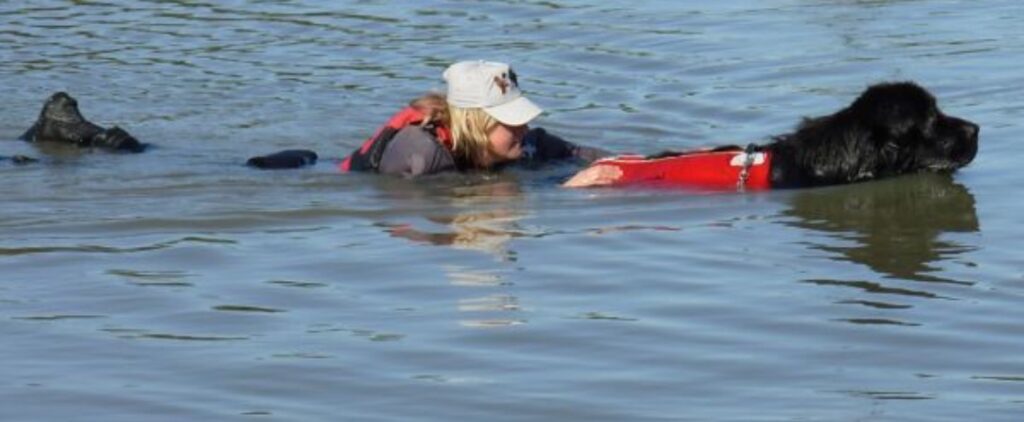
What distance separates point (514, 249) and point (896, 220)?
171cm

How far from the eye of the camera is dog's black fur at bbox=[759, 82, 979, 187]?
959 cm

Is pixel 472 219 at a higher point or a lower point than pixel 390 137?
lower

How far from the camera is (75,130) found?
36.9 ft

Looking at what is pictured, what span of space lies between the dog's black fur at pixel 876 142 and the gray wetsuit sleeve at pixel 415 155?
142 cm

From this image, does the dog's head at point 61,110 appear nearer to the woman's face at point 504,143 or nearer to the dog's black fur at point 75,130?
the dog's black fur at point 75,130

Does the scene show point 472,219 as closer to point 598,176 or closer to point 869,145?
point 598,176

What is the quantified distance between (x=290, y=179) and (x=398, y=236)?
5.51 feet

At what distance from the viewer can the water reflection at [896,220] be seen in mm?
8297

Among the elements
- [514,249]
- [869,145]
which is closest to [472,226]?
[514,249]

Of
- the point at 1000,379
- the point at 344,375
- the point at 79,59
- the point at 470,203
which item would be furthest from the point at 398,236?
the point at 79,59

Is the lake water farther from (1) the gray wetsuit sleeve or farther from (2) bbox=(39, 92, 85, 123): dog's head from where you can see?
(2) bbox=(39, 92, 85, 123): dog's head

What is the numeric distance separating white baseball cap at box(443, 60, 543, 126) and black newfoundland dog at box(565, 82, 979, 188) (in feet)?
1.31

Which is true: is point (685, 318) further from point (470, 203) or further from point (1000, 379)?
point (470, 203)

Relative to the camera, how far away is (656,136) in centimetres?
1198
